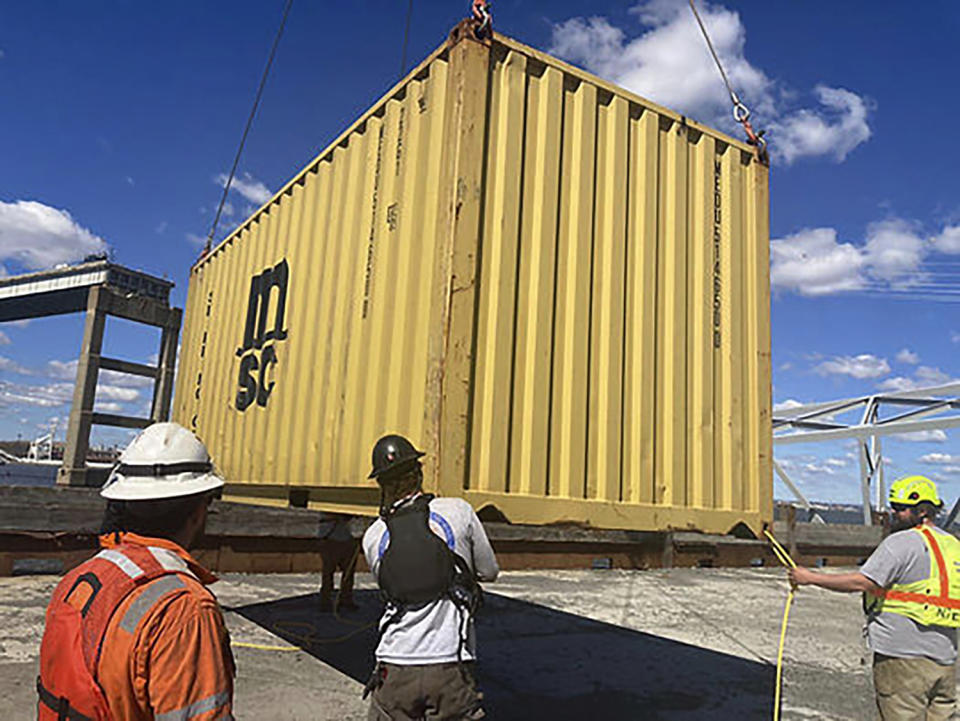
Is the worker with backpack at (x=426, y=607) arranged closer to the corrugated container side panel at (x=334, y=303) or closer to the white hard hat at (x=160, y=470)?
the white hard hat at (x=160, y=470)

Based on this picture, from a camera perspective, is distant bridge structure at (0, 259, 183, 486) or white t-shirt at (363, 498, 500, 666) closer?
white t-shirt at (363, 498, 500, 666)

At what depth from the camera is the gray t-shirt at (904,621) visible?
4.18m

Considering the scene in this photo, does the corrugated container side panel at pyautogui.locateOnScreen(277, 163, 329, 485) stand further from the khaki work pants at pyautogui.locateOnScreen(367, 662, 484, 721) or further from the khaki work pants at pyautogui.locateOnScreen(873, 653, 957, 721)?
the khaki work pants at pyautogui.locateOnScreen(873, 653, 957, 721)

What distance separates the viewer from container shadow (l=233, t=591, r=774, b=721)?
562 centimetres

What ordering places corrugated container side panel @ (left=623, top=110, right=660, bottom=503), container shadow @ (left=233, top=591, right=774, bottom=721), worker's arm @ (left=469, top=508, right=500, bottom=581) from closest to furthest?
worker's arm @ (left=469, top=508, right=500, bottom=581), corrugated container side panel @ (left=623, top=110, right=660, bottom=503), container shadow @ (left=233, top=591, right=774, bottom=721)

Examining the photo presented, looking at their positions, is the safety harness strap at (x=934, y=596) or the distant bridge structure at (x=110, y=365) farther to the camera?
the distant bridge structure at (x=110, y=365)

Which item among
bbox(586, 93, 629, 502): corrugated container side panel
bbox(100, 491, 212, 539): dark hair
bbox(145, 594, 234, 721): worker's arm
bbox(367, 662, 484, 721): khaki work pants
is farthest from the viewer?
bbox(586, 93, 629, 502): corrugated container side panel

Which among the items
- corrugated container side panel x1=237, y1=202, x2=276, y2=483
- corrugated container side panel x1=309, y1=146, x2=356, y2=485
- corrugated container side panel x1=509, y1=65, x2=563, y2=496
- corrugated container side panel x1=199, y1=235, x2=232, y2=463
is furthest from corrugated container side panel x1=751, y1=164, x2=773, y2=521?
corrugated container side panel x1=199, y1=235, x2=232, y2=463

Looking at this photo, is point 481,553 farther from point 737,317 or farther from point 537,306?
point 737,317

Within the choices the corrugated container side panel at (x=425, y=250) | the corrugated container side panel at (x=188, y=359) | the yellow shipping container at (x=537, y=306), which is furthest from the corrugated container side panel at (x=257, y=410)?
the corrugated container side panel at (x=425, y=250)

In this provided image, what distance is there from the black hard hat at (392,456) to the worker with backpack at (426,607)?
34 millimetres

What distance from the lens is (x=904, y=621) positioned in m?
4.25

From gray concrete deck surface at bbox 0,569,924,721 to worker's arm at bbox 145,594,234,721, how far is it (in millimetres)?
3783

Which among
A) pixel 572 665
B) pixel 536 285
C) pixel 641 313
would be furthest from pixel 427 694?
pixel 572 665
